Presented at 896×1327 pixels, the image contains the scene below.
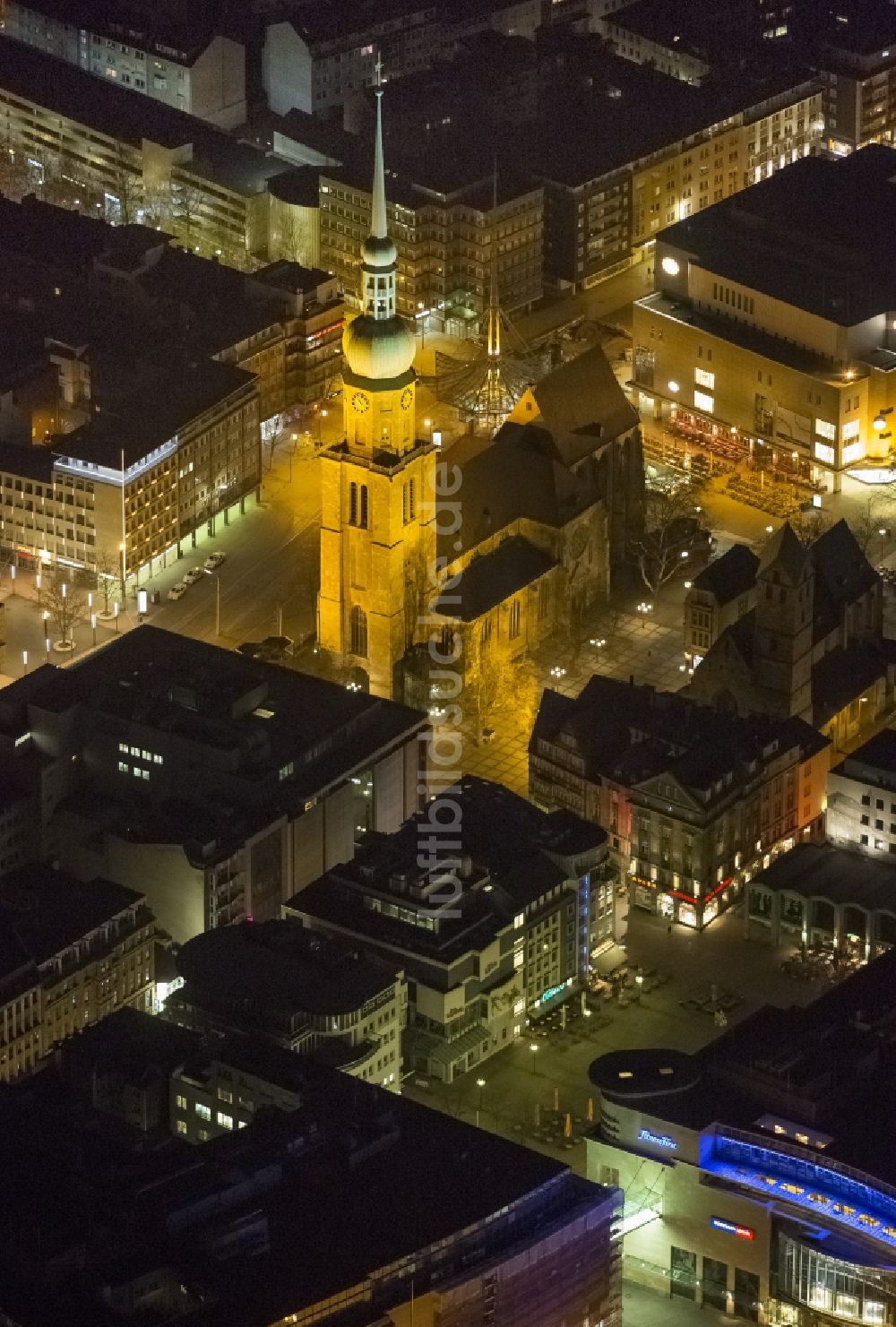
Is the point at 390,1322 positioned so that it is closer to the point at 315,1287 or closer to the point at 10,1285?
the point at 315,1287

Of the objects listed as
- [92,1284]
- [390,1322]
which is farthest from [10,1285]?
[390,1322]

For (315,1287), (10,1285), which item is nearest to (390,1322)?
(315,1287)

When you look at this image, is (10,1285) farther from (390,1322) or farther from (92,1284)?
(390,1322)
